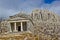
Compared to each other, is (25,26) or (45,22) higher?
(45,22)

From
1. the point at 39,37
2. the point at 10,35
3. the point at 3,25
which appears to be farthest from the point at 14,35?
the point at 3,25

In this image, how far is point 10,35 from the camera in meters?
36.5

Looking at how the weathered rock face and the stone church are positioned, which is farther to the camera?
the weathered rock face

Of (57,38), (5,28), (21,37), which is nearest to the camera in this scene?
(21,37)

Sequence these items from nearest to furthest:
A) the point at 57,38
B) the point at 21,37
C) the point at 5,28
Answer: the point at 21,37 → the point at 57,38 → the point at 5,28

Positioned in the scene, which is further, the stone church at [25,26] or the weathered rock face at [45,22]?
the weathered rock face at [45,22]

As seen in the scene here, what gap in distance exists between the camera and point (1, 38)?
3575 cm

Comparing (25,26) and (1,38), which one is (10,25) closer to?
(25,26)

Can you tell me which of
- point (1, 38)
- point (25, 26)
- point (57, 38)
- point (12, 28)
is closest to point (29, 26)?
point (25, 26)

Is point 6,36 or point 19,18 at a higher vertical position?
point 19,18

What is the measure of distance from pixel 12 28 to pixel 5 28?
6.28 feet

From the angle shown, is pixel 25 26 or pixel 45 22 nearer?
pixel 25 26

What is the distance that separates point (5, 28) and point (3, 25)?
2625mm

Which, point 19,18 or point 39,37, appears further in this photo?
point 19,18
